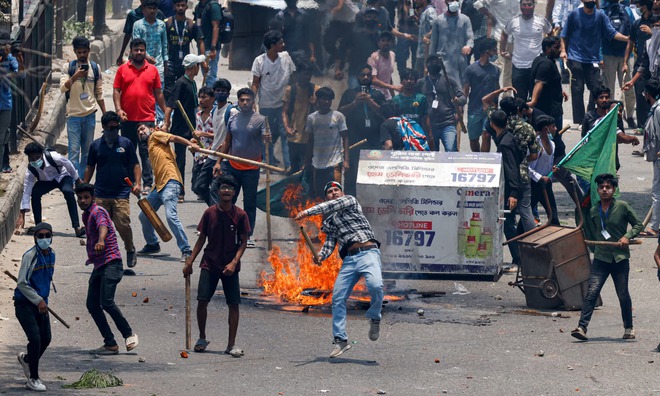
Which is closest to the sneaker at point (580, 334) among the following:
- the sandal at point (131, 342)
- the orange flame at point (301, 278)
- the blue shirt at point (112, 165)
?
the orange flame at point (301, 278)

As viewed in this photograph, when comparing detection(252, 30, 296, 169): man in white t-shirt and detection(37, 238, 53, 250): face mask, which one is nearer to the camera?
detection(37, 238, 53, 250): face mask

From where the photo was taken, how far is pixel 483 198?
14195 millimetres

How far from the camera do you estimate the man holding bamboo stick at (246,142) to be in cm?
1509

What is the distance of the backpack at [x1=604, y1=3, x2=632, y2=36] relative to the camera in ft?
69.9

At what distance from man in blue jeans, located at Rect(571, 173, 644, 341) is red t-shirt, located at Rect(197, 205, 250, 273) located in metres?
2.96

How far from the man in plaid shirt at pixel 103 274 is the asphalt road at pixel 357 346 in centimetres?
16

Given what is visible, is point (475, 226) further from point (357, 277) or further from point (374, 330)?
point (374, 330)

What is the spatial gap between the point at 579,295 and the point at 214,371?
4149 millimetres

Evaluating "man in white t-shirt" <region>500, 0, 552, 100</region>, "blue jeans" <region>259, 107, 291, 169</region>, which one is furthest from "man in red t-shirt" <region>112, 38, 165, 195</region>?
"man in white t-shirt" <region>500, 0, 552, 100</region>

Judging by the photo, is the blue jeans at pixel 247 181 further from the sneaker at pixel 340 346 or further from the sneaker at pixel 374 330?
the sneaker at pixel 340 346

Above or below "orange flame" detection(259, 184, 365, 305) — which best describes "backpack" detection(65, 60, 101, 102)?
above

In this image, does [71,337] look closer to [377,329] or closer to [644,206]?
[377,329]

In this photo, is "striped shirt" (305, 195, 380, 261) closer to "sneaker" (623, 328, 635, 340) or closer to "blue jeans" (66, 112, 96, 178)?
"sneaker" (623, 328, 635, 340)

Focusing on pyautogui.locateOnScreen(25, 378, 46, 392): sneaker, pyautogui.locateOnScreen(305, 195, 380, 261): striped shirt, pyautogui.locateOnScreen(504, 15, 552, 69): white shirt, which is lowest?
pyautogui.locateOnScreen(25, 378, 46, 392): sneaker
